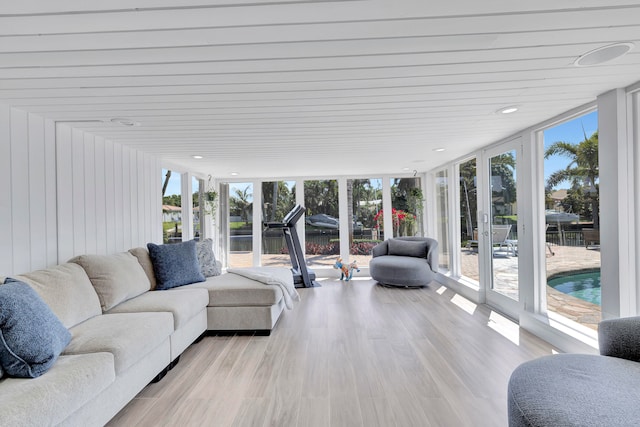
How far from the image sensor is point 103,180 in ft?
10.6

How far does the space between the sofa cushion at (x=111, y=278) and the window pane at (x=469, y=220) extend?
4358mm

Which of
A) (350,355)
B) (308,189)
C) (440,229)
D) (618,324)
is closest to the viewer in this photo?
(618,324)

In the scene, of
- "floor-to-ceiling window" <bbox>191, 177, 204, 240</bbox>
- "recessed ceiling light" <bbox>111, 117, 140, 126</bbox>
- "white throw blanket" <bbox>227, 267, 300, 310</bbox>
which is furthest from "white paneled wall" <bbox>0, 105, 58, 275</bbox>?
"floor-to-ceiling window" <bbox>191, 177, 204, 240</bbox>

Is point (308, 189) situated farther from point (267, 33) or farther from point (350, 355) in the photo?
point (267, 33)

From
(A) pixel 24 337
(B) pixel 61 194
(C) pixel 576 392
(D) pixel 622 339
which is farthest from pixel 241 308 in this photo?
(D) pixel 622 339

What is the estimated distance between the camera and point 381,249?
5.85 meters

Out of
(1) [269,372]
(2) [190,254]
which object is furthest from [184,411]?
(2) [190,254]

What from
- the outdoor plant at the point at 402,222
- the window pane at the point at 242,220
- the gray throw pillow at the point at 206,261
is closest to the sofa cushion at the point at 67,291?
the gray throw pillow at the point at 206,261

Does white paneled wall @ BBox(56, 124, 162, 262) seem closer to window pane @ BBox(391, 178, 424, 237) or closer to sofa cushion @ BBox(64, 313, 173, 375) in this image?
sofa cushion @ BBox(64, 313, 173, 375)

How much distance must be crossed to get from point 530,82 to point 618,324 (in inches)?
60.4

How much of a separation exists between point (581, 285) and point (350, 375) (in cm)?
229

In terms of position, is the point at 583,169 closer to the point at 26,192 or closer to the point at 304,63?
the point at 304,63

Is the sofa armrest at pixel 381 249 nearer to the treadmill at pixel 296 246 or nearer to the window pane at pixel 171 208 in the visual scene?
the treadmill at pixel 296 246

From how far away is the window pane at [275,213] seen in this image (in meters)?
6.41
